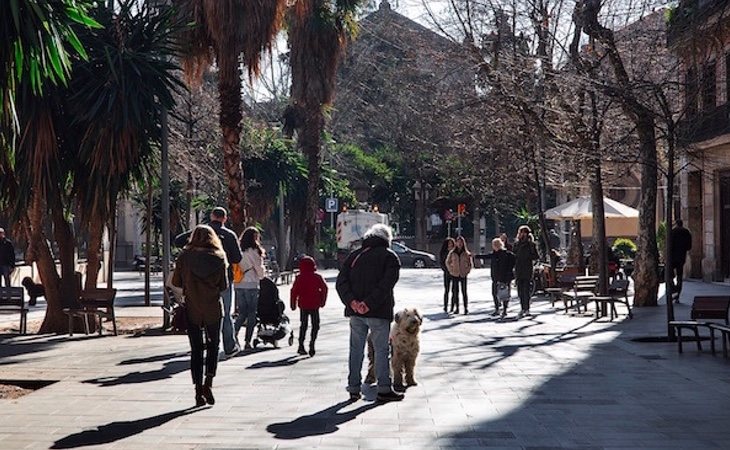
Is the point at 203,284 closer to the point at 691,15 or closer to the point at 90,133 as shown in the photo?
the point at 90,133

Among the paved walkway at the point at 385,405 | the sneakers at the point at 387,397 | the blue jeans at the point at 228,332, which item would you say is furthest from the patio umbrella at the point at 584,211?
the sneakers at the point at 387,397

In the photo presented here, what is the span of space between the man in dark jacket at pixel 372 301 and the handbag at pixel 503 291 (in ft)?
34.2

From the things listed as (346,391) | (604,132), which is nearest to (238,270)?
(346,391)

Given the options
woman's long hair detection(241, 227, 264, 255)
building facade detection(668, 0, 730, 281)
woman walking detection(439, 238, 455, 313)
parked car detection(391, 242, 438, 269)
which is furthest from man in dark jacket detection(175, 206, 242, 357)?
parked car detection(391, 242, 438, 269)

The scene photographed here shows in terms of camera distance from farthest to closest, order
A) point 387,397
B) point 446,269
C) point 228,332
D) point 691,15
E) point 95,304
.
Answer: point 446,269
point 95,304
point 691,15
point 228,332
point 387,397

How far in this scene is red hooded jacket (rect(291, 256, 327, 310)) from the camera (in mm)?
13828

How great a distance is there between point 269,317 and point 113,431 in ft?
20.3

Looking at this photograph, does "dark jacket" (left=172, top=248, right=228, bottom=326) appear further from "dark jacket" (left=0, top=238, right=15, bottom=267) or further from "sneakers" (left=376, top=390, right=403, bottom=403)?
"dark jacket" (left=0, top=238, right=15, bottom=267)

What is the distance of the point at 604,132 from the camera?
2341cm

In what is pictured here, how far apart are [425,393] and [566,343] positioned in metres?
5.47

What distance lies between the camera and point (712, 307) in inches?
592

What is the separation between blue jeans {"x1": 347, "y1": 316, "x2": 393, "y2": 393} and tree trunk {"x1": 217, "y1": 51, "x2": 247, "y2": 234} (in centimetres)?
1182

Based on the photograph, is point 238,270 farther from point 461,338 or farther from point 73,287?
point 73,287

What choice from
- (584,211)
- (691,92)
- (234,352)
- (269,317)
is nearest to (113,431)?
(234,352)
